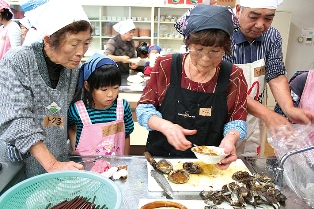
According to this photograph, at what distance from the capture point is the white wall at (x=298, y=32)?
6094 mm

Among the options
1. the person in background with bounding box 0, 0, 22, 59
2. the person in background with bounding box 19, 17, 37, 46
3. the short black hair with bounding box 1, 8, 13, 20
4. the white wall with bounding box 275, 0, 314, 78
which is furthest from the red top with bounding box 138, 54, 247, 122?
the white wall with bounding box 275, 0, 314, 78

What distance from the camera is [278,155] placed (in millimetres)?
1468

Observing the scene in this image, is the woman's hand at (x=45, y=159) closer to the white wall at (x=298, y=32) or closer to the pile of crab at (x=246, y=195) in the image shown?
the pile of crab at (x=246, y=195)

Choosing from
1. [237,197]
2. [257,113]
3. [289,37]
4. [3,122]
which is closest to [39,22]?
[3,122]

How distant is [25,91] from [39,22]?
324 millimetres

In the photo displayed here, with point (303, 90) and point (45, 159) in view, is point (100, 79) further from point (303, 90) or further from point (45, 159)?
point (303, 90)

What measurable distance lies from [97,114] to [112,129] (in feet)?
0.45

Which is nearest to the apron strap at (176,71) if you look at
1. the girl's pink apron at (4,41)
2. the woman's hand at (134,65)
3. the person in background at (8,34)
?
the woman's hand at (134,65)

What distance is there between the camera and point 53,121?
139cm

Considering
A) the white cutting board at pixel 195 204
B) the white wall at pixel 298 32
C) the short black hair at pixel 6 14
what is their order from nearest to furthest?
the white cutting board at pixel 195 204, the short black hair at pixel 6 14, the white wall at pixel 298 32

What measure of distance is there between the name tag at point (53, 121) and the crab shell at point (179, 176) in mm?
612

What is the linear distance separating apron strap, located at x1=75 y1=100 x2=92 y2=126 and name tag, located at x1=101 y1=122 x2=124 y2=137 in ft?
0.36

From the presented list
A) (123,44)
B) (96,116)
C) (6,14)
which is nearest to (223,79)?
(96,116)

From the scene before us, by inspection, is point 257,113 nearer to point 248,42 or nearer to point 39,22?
point 248,42
